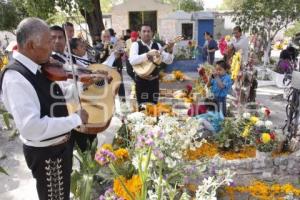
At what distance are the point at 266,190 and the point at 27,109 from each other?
2.45 m

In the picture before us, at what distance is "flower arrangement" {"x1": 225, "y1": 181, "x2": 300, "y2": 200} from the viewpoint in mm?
3334

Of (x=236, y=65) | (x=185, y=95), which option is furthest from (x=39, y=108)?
(x=185, y=95)

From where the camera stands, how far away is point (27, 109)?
6.50ft

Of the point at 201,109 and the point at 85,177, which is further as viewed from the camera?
the point at 201,109

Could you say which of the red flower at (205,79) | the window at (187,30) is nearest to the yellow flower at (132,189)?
the red flower at (205,79)

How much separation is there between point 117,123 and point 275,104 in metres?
3.32

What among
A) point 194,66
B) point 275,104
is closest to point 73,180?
point 275,104

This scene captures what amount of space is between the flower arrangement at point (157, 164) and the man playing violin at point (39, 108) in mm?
305

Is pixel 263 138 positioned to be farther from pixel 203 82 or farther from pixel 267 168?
pixel 203 82

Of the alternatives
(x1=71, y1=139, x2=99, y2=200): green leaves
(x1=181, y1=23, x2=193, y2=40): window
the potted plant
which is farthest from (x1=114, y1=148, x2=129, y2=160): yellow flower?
(x1=181, y1=23, x2=193, y2=40): window

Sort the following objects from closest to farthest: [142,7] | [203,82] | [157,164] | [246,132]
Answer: [157,164] < [246,132] < [203,82] < [142,7]

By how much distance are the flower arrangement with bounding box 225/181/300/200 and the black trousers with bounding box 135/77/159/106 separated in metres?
2.00

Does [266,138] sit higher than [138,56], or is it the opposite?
[138,56]

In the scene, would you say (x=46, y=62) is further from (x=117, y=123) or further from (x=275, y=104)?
(x=275, y=104)
